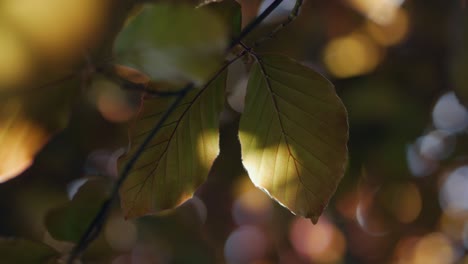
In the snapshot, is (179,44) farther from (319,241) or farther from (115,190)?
(319,241)

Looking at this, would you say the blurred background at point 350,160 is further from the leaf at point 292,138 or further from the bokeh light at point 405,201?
the leaf at point 292,138

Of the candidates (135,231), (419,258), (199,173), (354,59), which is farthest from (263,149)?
(419,258)

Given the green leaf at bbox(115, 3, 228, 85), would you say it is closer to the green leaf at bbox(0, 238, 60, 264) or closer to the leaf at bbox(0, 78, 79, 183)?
the leaf at bbox(0, 78, 79, 183)

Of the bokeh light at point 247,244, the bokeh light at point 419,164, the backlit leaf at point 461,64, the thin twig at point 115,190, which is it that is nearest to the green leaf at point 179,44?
the thin twig at point 115,190

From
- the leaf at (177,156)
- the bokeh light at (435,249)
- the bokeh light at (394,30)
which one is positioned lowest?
the bokeh light at (435,249)

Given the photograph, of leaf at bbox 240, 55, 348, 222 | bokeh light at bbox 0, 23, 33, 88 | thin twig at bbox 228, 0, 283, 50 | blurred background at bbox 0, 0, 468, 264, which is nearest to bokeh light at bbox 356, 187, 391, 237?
blurred background at bbox 0, 0, 468, 264

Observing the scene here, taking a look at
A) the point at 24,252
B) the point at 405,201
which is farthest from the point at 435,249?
the point at 24,252
